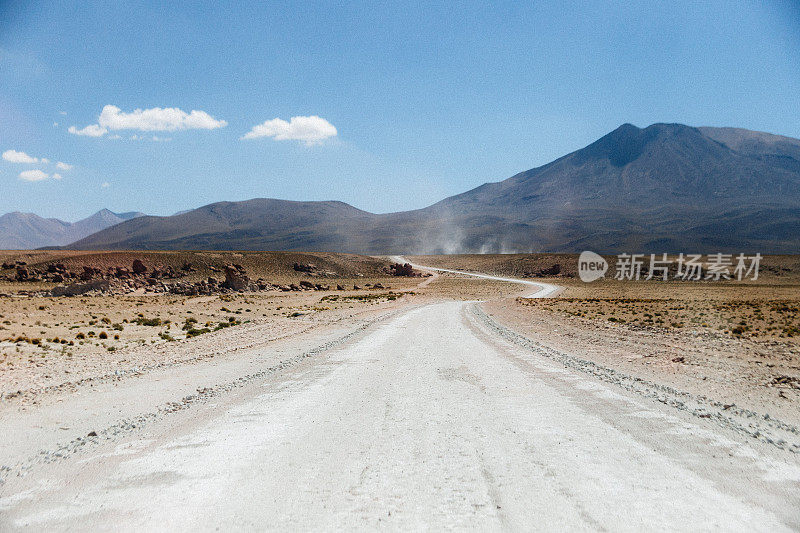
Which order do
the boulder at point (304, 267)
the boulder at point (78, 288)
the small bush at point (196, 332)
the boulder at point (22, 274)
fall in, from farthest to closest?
the boulder at point (304, 267)
the boulder at point (22, 274)
the boulder at point (78, 288)
the small bush at point (196, 332)

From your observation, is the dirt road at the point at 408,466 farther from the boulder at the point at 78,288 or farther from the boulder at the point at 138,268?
the boulder at the point at 138,268

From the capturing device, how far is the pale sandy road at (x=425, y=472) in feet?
12.5

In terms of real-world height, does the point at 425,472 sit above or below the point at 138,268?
above

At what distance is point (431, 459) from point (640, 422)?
11.0 feet

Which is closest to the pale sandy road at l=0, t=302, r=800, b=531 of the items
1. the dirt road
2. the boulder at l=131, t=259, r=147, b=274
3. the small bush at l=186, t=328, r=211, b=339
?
the dirt road

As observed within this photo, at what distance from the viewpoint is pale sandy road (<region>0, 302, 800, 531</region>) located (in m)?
3.82

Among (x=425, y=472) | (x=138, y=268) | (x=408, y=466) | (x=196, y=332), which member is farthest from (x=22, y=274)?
(x=425, y=472)

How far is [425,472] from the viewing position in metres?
4.68

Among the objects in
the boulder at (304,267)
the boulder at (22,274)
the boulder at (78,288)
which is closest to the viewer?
the boulder at (78,288)

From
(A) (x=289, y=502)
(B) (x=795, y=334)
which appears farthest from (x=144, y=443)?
(B) (x=795, y=334)

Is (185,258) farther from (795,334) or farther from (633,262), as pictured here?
(633,262)

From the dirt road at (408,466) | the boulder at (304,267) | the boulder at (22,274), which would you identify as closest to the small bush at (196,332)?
the dirt road at (408,466)

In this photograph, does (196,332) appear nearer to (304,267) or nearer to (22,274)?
(22,274)

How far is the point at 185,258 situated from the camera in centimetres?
7306
